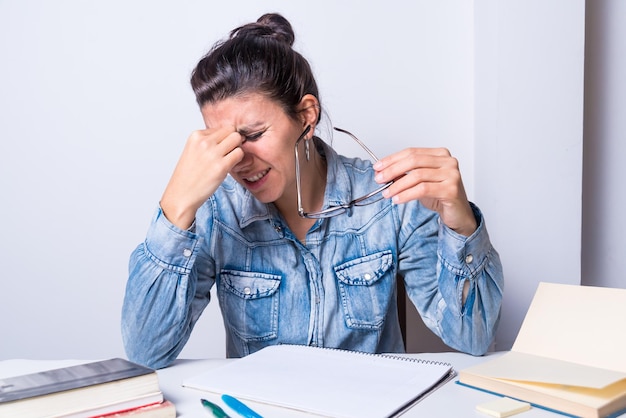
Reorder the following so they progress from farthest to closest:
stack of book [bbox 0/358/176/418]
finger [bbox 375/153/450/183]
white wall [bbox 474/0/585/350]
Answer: white wall [bbox 474/0/585/350], finger [bbox 375/153/450/183], stack of book [bbox 0/358/176/418]

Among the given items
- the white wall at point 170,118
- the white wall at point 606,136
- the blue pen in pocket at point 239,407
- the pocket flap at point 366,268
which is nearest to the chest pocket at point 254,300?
the pocket flap at point 366,268

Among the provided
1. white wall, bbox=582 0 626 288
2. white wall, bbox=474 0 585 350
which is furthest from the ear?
white wall, bbox=582 0 626 288

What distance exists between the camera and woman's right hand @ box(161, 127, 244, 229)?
43.9 inches

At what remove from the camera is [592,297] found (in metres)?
0.89

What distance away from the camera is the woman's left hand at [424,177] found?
1.05 m

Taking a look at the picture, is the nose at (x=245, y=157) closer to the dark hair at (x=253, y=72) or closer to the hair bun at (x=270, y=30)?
the dark hair at (x=253, y=72)

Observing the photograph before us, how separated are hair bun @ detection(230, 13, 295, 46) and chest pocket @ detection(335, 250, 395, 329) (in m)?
0.50

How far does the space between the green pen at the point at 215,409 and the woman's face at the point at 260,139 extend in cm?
51

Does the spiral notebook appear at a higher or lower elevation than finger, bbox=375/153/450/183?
lower

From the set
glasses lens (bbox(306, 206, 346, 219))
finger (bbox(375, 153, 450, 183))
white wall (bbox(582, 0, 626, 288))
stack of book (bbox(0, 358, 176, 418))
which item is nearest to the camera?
stack of book (bbox(0, 358, 176, 418))

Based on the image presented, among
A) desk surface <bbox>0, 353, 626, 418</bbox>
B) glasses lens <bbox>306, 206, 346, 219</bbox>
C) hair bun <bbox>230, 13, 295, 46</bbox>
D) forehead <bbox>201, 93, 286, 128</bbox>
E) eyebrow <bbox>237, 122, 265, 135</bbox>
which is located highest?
hair bun <bbox>230, 13, 295, 46</bbox>

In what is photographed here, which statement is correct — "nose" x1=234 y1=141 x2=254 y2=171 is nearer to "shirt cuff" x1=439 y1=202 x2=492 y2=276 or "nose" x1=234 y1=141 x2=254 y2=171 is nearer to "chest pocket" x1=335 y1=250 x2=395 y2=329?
"chest pocket" x1=335 y1=250 x2=395 y2=329

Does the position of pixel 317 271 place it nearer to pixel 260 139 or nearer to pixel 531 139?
pixel 260 139

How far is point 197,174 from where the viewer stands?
1125mm
